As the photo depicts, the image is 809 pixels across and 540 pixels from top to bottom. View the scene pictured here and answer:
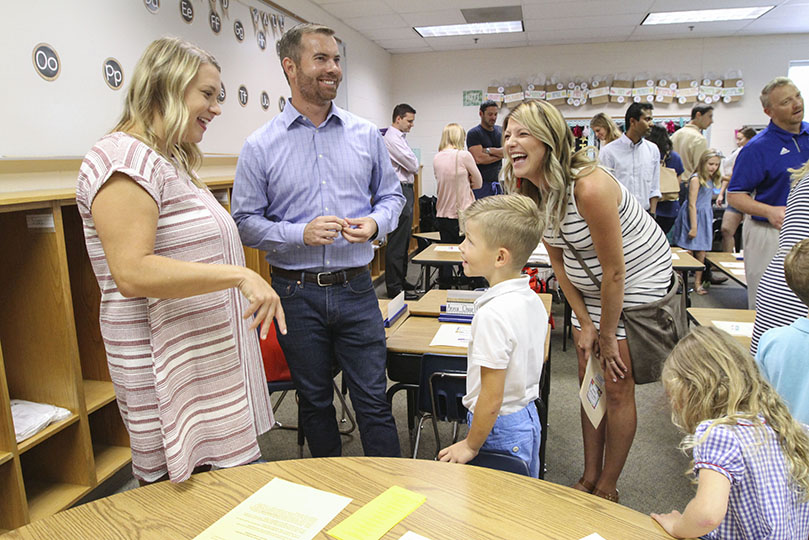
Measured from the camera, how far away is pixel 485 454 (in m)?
1.56

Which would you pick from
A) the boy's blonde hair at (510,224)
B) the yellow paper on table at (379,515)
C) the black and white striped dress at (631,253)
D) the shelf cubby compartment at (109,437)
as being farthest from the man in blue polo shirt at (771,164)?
the shelf cubby compartment at (109,437)

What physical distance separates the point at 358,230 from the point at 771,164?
2.31 meters

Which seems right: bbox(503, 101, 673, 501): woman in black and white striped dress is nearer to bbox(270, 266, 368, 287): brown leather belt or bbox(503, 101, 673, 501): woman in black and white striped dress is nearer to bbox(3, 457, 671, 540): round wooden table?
bbox(270, 266, 368, 287): brown leather belt

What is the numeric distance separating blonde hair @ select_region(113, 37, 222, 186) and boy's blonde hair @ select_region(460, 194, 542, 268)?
2.67 ft

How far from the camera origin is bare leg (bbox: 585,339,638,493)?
199cm

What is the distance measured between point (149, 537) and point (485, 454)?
0.91 metres

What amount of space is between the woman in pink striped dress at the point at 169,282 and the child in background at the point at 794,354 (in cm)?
124

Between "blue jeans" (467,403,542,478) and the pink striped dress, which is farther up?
the pink striped dress

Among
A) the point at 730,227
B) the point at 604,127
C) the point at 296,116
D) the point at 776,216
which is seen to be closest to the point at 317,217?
the point at 296,116

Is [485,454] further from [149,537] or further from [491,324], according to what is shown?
[149,537]

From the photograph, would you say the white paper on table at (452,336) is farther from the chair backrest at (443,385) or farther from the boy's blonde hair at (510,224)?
the boy's blonde hair at (510,224)

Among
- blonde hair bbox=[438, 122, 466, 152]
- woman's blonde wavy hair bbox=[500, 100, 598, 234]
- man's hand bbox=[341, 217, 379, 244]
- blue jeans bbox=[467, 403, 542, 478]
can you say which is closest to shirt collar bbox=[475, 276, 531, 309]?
woman's blonde wavy hair bbox=[500, 100, 598, 234]

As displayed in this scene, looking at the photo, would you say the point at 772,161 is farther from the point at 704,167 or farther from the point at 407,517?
the point at 704,167

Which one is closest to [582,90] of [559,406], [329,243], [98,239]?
[559,406]
